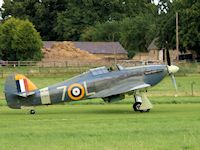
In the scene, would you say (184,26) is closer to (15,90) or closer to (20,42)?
(20,42)

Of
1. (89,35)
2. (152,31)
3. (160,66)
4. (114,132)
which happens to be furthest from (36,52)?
(114,132)

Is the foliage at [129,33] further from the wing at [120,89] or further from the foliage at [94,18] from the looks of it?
the wing at [120,89]

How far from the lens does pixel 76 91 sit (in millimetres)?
24406

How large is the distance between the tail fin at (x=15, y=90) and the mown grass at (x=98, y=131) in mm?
542

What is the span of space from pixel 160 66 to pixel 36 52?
67.7 meters

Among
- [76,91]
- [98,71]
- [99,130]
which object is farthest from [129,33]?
[99,130]

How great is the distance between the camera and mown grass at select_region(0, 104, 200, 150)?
44.8ft

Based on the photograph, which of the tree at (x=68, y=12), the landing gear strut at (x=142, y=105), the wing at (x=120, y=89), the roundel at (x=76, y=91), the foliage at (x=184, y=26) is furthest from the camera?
the tree at (x=68, y=12)

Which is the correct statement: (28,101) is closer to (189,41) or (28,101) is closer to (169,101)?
(169,101)

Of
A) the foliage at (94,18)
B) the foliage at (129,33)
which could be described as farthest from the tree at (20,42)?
the foliage at (94,18)

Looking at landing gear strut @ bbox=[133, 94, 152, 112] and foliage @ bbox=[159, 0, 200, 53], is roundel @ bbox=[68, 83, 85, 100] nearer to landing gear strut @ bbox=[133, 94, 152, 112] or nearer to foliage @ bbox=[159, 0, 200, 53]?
landing gear strut @ bbox=[133, 94, 152, 112]

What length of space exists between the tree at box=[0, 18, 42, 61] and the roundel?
67176mm

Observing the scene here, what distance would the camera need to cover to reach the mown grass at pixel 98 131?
1366 cm

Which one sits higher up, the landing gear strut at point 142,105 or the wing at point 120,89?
the wing at point 120,89
